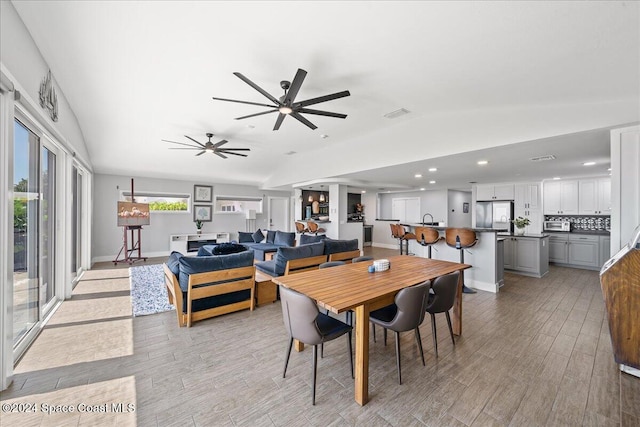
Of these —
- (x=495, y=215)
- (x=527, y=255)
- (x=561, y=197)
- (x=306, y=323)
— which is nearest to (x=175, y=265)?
(x=306, y=323)

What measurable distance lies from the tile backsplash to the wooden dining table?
6.24 metres

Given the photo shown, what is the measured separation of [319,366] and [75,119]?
549 centimetres

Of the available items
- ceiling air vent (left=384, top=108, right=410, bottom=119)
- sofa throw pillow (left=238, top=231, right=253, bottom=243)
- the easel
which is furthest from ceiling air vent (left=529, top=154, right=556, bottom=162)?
the easel

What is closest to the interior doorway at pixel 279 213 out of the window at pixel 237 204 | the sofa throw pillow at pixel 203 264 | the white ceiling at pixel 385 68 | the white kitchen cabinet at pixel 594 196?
the window at pixel 237 204

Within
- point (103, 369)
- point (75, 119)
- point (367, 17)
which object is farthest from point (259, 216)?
point (367, 17)

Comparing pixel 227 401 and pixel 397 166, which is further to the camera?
pixel 397 166

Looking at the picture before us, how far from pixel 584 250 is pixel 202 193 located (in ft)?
35.9

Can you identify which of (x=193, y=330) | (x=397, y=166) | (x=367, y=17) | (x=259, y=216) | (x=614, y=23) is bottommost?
(x=193, y=330)

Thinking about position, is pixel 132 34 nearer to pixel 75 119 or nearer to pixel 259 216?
pixel 75 119

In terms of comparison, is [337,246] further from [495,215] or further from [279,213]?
[279,213]

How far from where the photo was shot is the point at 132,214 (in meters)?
6.63

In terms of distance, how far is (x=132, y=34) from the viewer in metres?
2.31

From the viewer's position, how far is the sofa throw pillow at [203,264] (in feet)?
10.1

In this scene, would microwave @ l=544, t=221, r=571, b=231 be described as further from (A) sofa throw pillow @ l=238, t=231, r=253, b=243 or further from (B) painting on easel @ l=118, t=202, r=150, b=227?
(B) painting on easel @ l=118, t=202, r=150, b=227
